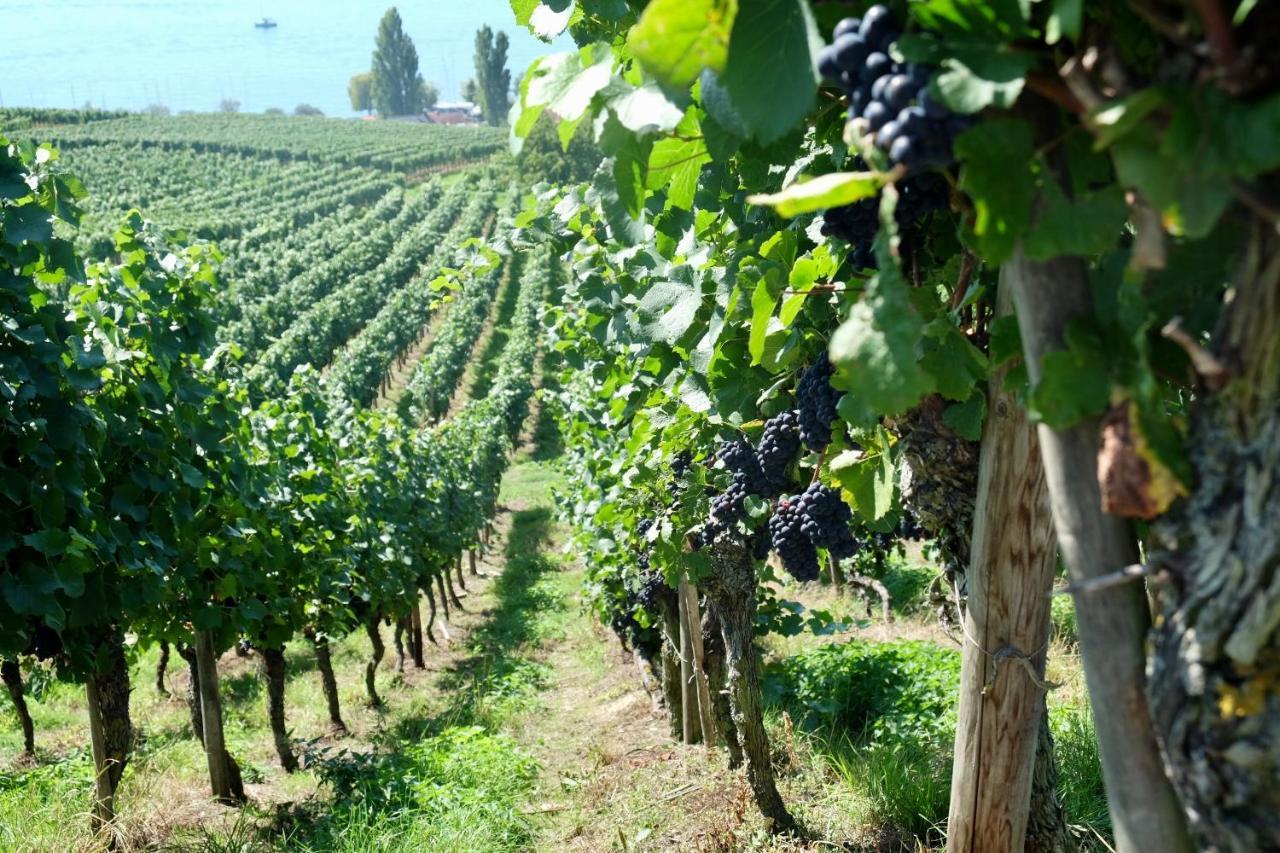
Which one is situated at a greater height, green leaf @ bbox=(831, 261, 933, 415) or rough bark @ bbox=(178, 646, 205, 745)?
green leaf @ bbox=(831, 261, 933, 415)

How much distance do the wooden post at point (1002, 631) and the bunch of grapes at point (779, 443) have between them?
1151mm

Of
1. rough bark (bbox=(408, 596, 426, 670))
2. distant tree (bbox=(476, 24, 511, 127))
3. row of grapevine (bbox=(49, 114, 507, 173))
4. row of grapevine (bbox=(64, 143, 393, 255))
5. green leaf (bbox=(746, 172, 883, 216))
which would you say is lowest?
rough bark (bbox=(408, 596, 426, 670))

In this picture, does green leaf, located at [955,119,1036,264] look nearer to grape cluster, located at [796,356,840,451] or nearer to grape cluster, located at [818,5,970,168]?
grape cluster, located at [818,5,970,168]

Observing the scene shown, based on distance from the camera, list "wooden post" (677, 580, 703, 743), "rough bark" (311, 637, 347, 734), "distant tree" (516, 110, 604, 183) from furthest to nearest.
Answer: "distant tree" (516, 110, 604, 183) < "rough bark" (311, 637, 347, 734) < "wooden post" (677, 580, 703, 743)

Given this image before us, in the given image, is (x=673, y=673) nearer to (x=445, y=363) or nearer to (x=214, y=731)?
(x=214, y=731)

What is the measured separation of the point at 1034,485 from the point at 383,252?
2014 inches

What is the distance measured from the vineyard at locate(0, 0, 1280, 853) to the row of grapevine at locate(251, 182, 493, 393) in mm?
10253

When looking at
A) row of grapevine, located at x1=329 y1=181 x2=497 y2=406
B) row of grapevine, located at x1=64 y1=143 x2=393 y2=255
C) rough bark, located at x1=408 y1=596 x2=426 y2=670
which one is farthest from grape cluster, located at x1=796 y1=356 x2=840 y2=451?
row of grapevine, located at x1=64 y1=143 x2=393 y2=255

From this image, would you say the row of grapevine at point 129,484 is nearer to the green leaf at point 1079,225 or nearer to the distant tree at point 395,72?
the green leaf at point 1079,225

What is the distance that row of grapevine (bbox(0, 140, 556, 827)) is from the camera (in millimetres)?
4051

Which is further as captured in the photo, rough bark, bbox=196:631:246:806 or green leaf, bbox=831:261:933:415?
rough bark, bbox=196:631:246:806

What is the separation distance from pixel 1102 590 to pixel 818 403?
134cm

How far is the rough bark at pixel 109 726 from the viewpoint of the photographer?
5.27 meters

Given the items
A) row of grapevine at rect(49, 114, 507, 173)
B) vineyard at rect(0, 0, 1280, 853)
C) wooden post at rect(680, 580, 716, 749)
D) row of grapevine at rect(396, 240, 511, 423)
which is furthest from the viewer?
row of grapevine at rect(49, 114, 507, 173)
